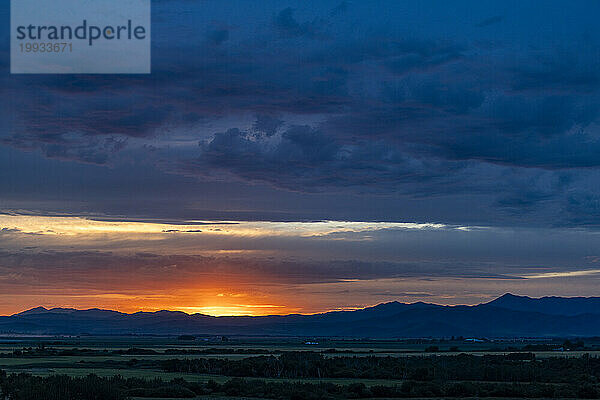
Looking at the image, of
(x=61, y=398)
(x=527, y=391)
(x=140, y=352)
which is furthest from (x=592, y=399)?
(x=140, y=352)

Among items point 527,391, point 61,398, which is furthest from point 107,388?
point 527,391

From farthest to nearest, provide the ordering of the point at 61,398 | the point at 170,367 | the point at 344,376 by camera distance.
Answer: the point at 170,367 → the point at 344,376 → the point at 61,398

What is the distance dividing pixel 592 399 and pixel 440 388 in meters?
9.66

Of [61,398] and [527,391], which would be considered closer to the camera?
[61,398]

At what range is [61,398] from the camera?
37.7 metres

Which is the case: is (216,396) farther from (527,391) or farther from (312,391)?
(527,391)

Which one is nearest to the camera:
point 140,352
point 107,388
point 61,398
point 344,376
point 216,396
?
point 61,398

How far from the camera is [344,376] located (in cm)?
7206

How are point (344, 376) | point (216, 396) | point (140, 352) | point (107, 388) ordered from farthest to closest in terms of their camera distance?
point (140, 352) → point (344, 376) → point (216, 396) → point (107, 388)

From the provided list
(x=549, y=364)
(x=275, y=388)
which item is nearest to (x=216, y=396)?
(x=275, y=388)

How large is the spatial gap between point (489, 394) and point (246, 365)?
28.2m

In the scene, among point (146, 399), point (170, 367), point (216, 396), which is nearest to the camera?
point (146, 399)

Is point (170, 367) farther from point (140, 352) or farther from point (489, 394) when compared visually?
point (140, 352)

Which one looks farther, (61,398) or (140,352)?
(140,352)
